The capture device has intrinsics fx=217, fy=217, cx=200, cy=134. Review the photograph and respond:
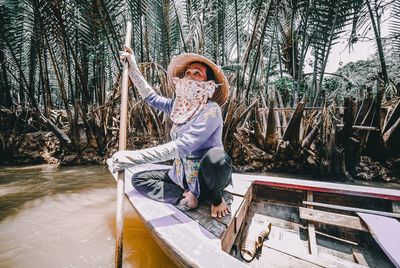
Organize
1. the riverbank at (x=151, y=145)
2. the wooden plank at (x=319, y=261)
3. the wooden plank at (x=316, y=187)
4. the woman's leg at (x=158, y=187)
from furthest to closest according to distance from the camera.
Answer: the riverbank at (x=151, y=145) < the wooden plank at (x=316, y=187) < the woman's leg at (x=158, y=187) < the wooden plank at (x=319, y=261)

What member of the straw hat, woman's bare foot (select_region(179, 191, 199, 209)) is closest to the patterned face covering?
the straw hat

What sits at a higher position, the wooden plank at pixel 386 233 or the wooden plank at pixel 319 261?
the wooden plank at pixel 386 233

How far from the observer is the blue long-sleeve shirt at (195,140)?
1.56 m

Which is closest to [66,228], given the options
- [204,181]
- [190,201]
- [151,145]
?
[190,201]

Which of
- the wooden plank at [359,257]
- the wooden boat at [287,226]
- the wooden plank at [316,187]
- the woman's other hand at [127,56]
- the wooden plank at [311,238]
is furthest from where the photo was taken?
the woman's other hand at [127,56]

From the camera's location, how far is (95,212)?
286 cm

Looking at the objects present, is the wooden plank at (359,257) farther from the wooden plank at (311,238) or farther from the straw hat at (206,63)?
the straw hat at (206,63)

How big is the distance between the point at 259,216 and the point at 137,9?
495 cm

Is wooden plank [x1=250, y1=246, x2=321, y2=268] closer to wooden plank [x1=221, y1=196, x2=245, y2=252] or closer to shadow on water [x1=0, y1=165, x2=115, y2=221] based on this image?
wooden plank [x1=221, y1=196, x2=245, y2=252]

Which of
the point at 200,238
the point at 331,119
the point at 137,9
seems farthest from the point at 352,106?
the point at 137,9

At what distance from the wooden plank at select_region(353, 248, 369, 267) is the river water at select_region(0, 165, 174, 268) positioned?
1463 millimetres

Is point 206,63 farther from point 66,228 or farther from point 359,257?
point 66,228

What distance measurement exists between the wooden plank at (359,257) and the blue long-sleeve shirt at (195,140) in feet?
4.38

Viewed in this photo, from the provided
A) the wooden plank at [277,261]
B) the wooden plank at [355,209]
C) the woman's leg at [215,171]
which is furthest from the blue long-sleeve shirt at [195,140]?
the wooden plank at [355,209]
